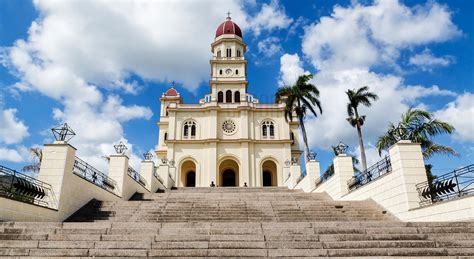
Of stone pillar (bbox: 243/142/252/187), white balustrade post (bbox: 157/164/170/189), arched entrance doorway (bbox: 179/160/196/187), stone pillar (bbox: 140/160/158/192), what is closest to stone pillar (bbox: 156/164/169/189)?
white balustrade post (bbox: 157/164/170/189)

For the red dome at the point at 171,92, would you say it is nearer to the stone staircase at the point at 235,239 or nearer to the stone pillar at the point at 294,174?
the stone pillar at the point at 294,174

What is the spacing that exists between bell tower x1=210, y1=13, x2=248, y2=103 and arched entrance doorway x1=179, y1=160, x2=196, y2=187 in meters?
7.52

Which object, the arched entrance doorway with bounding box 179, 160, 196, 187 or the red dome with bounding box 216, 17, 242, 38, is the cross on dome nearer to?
the red dome with bounding box 216, 17, 242, 38

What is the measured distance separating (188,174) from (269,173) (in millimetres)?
8973

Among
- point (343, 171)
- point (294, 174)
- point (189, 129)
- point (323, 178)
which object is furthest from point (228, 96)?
point (343, 171)

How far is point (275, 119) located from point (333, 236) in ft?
94.2

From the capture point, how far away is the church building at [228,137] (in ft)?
108

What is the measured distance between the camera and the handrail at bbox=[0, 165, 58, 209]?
806cm

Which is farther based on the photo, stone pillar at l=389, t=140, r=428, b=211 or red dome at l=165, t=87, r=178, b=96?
red dome at l=165, t=87, r=178, b=96

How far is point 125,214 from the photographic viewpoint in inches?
417

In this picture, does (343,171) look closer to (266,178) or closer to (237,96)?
(266,178)

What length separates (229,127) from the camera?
34750mm

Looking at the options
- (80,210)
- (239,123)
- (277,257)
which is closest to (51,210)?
(80,210)

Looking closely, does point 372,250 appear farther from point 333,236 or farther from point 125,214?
point 125,214
